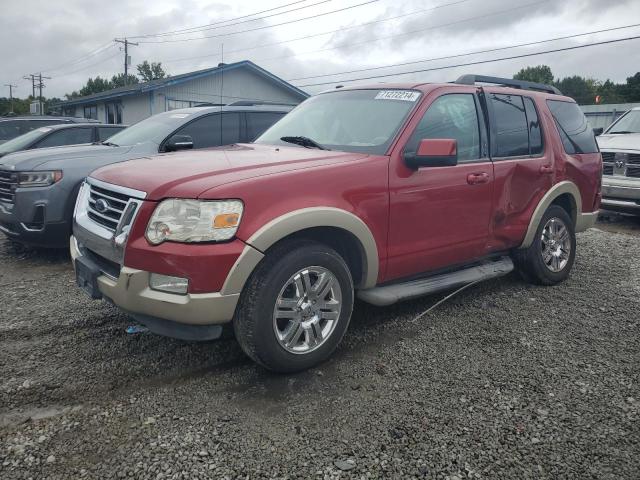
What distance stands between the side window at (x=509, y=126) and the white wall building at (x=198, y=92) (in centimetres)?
1873

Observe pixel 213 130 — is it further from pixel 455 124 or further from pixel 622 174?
pixel 622 174

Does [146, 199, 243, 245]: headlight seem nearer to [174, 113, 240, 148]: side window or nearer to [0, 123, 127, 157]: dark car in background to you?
[174, 113, 240, 148]: side window

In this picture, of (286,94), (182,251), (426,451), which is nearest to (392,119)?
(182,251)

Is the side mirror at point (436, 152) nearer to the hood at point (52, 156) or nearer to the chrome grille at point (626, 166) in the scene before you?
the hood at point (52, 156)

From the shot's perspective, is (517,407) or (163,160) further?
(163,160)

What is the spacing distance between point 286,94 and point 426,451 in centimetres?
2582

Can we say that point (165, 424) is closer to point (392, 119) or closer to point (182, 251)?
point (182, 251)

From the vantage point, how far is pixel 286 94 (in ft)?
87.7

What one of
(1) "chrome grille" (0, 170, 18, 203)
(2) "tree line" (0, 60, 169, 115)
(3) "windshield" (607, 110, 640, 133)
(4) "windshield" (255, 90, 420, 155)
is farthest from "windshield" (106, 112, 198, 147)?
(2) "tree line" (0, 60, 169, 115)

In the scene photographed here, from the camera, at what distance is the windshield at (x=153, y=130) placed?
6.25m

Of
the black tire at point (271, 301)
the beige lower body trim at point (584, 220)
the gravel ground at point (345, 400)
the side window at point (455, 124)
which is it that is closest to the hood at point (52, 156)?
the gravel ground at point (345, 400)

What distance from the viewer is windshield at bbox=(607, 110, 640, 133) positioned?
955 cm

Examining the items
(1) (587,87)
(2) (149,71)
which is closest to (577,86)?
(1) (587,87)

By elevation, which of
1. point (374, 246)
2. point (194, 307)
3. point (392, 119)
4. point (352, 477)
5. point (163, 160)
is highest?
point (392, 119)
